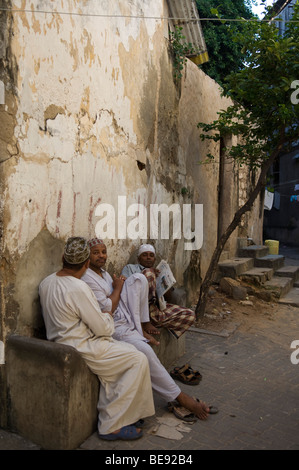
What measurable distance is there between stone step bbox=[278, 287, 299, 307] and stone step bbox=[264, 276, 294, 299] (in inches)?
2.4

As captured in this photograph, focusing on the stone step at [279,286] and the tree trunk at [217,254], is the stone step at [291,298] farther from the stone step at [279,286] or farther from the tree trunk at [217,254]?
the tree trunk at [217,254]

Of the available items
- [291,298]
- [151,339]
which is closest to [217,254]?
[291,298]

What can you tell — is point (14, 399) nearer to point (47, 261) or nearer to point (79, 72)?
point (47, 261)

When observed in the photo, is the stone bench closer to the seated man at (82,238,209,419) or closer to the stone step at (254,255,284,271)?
the seated man at (82,238,209,419)

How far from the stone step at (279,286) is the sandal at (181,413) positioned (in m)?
4.59

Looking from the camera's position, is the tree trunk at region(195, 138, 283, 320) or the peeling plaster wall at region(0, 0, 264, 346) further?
the tree trunk at region(195, 138, 283, 320)

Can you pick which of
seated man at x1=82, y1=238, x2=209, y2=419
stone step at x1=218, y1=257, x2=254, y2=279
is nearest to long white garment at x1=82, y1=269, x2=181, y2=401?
seated man at x1=82, y1=238, x2=209, y2=419

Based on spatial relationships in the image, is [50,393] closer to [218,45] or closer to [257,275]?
[257,275]

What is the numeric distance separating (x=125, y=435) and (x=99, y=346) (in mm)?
628

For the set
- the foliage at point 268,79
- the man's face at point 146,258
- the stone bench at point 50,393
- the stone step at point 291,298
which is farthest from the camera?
the stone step at point 291,298

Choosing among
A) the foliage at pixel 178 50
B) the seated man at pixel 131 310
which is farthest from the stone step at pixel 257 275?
the seated man at pixel 131 310

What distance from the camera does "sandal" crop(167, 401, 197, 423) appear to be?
324 cm

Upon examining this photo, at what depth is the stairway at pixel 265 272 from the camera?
779 centimetres

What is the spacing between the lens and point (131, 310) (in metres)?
3.71
